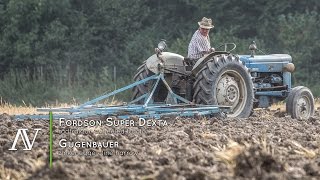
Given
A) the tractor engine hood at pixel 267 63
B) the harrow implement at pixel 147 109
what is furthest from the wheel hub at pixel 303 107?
the harrow implement at pixel 147 109

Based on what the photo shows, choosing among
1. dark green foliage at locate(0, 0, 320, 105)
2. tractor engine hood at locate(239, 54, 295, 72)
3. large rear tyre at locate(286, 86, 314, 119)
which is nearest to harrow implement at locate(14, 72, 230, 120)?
large rear tyre at locate(286, 86, 314, 119)

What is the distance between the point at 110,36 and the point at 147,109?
2252 cm

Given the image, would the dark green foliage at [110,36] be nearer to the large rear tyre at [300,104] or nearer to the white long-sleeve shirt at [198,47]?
the large rear tyre at [300,104]

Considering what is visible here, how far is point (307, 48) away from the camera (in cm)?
3041

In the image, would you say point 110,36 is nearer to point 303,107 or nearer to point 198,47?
point 303,107

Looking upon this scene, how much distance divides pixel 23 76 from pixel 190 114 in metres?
19.0

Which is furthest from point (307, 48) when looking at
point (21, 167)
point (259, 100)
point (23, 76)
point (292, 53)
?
point (21, 167)

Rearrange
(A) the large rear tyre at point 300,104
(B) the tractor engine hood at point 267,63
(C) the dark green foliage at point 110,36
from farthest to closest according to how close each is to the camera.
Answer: (C) the dark green foliage at point 110,36 → (B) the tractor engine hood at point 267,63 → (A) the large rear tyre at point 300,104

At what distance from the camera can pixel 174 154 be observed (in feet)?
26.6

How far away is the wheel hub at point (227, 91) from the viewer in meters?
13.5

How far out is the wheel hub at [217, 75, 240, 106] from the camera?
13.5m

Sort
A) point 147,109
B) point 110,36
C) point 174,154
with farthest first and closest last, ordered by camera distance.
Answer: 1. point 110,36
2. point 147,109
3. point 174,154

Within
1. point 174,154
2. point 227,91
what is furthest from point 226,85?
point 174,154

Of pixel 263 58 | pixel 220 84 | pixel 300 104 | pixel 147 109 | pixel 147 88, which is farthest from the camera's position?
pixel 263 58
